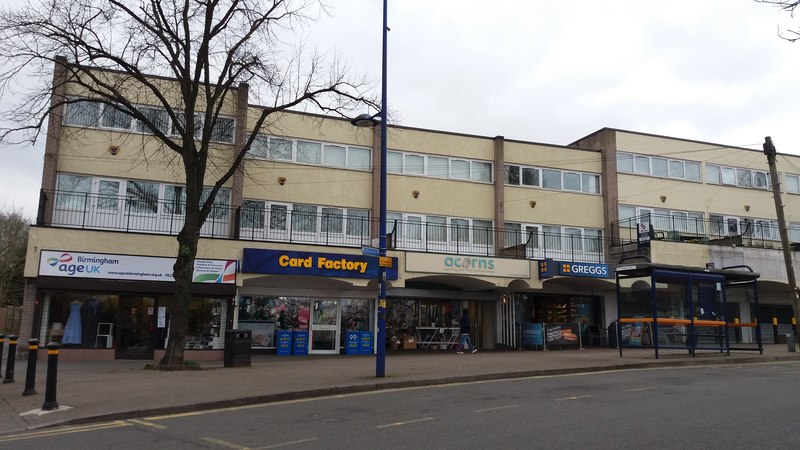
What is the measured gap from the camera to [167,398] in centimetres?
1077

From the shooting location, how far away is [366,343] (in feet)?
73.0

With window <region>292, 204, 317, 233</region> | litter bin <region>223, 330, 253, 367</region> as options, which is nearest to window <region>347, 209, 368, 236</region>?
window <region>292, 204, 317, 233</region>

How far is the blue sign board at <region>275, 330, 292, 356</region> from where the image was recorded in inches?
844

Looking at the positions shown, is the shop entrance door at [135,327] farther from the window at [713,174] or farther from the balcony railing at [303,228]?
the window at [713,174]

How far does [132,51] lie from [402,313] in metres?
14.1

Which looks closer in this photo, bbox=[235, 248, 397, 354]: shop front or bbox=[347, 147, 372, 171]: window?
bbox=[235, 248, 397, 354]: shop front

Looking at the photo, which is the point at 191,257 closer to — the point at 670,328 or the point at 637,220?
the point at 670,328

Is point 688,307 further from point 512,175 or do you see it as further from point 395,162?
point 395,162

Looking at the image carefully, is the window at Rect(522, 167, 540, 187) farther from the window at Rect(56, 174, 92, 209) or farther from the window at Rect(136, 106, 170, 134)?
the window at Rect(56, 174, 92, 209)

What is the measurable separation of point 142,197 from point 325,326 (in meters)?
7.89

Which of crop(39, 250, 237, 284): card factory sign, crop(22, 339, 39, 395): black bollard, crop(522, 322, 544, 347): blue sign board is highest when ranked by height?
crop(39, 250, 237, 284): card factory sign

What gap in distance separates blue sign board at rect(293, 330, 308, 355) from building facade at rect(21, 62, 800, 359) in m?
0.08

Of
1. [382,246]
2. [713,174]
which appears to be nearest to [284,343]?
[382,246]

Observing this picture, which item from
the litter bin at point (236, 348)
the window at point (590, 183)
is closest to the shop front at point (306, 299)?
the litter bin at point (236, 348)
